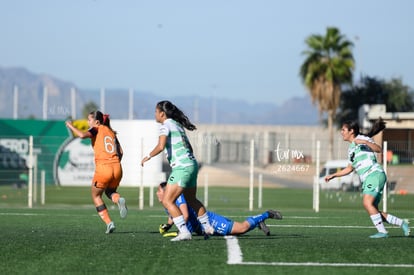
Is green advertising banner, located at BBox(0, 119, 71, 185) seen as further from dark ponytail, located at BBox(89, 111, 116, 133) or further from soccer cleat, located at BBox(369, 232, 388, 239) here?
soccer cleat, located at BBox(369, 232, 388, 239)

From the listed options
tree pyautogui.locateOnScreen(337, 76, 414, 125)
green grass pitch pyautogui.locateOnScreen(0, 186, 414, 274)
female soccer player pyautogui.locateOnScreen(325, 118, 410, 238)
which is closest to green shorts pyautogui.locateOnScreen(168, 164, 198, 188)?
green grass pitch pyautogui.locateOnScreen(0, 186, 414, 274)

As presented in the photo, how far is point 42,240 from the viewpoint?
495 inches

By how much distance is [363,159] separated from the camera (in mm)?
13688

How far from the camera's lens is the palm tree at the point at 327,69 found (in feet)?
208

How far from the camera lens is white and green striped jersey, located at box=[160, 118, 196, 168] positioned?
1258 cm

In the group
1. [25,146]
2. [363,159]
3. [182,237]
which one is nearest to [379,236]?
[363,159]

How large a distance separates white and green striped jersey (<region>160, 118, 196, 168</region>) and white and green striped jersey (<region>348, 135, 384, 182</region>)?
8.10ft

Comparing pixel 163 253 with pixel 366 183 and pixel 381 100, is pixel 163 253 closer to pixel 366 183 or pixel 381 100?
pixel 366 183

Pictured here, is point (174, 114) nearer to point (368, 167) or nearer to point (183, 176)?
point (183, 176)

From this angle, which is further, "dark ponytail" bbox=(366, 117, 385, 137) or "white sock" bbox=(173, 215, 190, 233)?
"dark ponytail" bbox=(366, 117, 385, 137)

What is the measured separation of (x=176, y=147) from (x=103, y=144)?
2.03 meters

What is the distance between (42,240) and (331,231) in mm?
4788

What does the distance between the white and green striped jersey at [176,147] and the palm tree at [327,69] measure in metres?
51.1

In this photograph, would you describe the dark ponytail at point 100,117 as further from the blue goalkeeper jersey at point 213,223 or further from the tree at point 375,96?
the tree at point 375,96
